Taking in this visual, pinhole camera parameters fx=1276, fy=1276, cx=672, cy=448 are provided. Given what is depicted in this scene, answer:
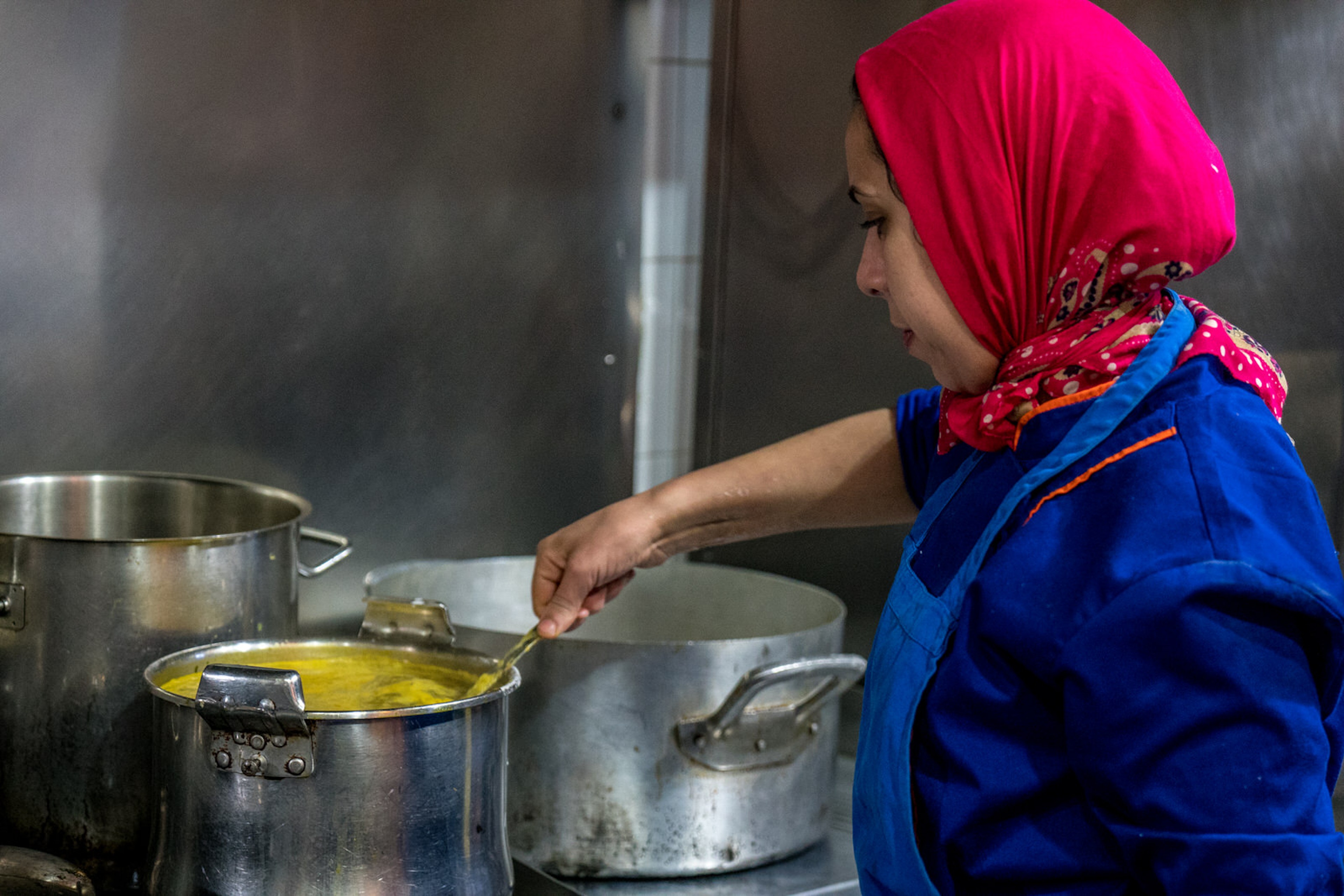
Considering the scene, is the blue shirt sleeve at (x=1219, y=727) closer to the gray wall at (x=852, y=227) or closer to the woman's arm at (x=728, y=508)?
the woman's arm at (x=728, y=508)

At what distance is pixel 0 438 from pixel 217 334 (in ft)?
0.69

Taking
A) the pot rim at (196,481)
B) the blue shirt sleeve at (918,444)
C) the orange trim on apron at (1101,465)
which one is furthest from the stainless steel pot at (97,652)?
the orange trim on apron at (1101,465)

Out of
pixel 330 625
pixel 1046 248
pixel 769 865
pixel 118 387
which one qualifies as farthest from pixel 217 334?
pixel 1046 248

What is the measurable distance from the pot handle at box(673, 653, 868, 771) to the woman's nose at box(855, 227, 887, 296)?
1.23 feet

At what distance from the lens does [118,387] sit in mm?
1169

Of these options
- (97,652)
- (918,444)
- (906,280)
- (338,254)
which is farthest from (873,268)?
(338,254)

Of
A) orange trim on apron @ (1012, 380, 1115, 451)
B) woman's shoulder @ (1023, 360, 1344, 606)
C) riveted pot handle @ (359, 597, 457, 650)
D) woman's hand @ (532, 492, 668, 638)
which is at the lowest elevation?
riveted pot handle @ (359, 597, 457, 650)

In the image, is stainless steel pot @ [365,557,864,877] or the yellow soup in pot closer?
the yellow soup in pot

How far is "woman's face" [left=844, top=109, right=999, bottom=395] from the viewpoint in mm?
712

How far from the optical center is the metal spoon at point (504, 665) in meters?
0.90

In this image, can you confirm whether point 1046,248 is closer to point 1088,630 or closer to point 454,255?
point 1088,630

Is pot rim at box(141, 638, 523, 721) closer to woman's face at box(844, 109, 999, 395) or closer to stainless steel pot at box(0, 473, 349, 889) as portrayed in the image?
stainless steel pot at box(0, 473, 349, 889)

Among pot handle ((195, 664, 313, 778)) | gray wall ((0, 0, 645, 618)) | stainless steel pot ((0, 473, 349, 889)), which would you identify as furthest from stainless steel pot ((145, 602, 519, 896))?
gray wall ((0, 0, 645, 618))

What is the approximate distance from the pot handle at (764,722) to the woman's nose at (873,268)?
38 centimetres
